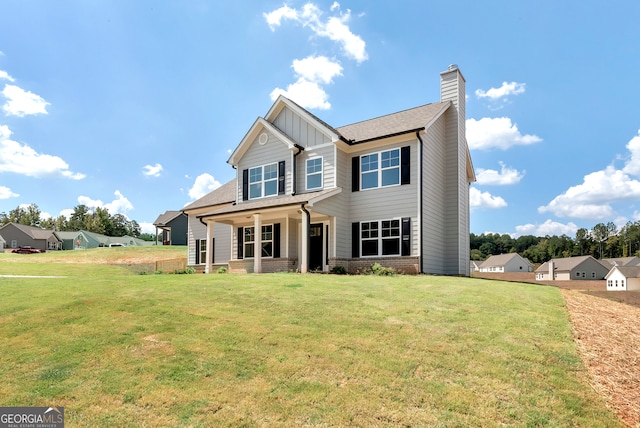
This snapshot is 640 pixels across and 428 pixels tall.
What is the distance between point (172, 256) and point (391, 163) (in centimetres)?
2737

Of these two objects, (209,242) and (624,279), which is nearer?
(209,242)

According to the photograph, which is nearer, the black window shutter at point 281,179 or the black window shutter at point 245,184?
the black window shutter at point 281,179

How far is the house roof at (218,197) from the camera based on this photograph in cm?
2494

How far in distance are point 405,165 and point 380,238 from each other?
316 centimetres

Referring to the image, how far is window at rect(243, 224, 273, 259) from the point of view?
792 inches

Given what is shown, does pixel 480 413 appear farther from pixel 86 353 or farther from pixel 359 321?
pixel 86 353

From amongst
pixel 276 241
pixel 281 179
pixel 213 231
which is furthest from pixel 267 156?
pixel 213 231

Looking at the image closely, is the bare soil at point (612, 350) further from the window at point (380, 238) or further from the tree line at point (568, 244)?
the tree line at point (568, 244)

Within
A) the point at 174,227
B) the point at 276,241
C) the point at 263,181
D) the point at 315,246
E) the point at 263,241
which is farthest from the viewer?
the point at 174,227

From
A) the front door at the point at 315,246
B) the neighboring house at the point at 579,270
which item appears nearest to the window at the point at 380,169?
the front door at the point at 315,246

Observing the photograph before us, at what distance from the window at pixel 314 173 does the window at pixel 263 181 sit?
71.6 inches

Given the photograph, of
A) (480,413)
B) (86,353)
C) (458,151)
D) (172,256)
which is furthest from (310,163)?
(172,256)

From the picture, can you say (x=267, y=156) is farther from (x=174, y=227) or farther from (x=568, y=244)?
(x=568, y=244)

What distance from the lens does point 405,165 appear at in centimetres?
1734
